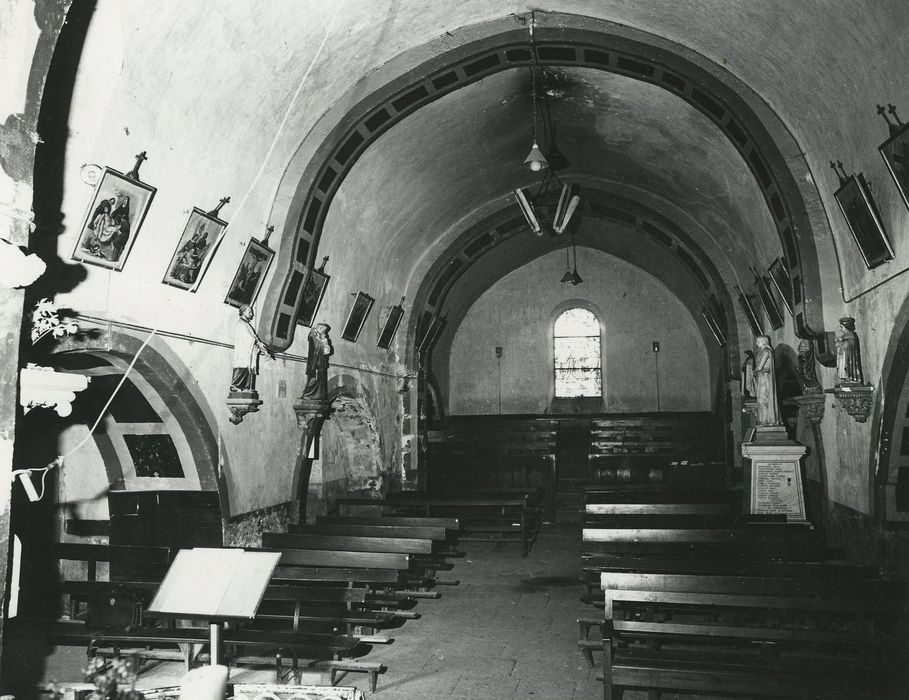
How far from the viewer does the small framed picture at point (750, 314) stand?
13789mm

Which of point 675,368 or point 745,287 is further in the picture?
point 675,368

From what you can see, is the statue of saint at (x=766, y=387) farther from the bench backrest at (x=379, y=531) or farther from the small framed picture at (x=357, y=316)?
the small framed picture at (x=357, y=316)

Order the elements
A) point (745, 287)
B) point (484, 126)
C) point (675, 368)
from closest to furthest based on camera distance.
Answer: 1. point (484, 126)
2. point (745, 287)
3. point (675, 368)

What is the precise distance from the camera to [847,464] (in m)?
9.47

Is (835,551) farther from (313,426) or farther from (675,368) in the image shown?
(675,368)

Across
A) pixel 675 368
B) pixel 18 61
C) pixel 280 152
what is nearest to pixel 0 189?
pixel 18 61

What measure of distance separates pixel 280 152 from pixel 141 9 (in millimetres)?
3358

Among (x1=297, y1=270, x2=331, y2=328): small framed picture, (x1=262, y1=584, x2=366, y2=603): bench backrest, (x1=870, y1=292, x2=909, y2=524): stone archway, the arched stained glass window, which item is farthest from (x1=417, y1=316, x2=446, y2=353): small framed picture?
(x1=870, y1=292, x2=909, y2=524): stone archway

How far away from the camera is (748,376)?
45.2ft

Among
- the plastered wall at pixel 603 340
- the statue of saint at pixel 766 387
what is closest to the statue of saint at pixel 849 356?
the statue of saint at pixel 766 387

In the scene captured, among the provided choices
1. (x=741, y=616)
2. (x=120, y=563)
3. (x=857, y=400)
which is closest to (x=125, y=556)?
(x=120, y=563)

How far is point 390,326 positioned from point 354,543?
22.4ft

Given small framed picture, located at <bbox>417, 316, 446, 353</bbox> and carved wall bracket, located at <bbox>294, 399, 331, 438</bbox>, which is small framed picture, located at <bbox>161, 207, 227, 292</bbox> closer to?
carved wall bracket, located at <bbox>294, 399, 331, 438</bbox>

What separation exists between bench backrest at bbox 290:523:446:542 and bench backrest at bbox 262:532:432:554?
63cm
